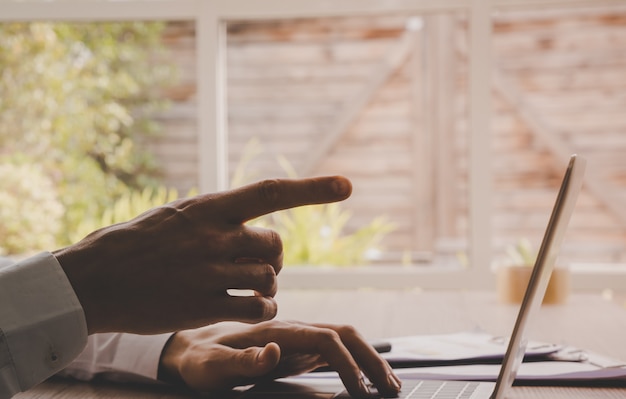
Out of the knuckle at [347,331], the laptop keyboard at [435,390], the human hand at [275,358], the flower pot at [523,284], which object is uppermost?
the knuckle at [347,331]

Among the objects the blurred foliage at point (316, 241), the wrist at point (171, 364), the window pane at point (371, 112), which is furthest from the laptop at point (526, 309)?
the window pane at point (371, 112)

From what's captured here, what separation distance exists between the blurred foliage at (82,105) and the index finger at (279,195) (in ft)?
14.9

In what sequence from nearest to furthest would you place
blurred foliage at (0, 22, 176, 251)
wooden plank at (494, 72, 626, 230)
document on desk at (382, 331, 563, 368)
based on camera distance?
document on desk at (382, 331, 563, 368)
blurred foliage at (0, 22, 176, 251)
wooden plank at (494, 72, 626, 230)

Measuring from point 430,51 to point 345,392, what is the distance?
517 cm

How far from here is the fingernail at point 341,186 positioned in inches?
26.7

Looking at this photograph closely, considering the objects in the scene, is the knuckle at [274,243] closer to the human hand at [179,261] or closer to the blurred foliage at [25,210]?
the human hand at [179,261]

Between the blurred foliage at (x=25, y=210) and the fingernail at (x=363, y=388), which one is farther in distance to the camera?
the blurred foliage at (x=25, y=210)

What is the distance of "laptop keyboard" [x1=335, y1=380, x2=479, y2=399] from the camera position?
0.76 meters

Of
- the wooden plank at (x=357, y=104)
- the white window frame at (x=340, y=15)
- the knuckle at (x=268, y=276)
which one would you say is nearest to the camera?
the knuckle at (x=268, y=276)

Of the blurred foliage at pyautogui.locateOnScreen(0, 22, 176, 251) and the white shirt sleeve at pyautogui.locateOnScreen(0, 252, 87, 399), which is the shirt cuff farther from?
the blurred foliage at pyautogui.locateOnScreen(0, 22, 176, 251)

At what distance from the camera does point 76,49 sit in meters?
5.53

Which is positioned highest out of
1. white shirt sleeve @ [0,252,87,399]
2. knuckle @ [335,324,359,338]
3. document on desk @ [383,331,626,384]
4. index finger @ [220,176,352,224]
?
index finger @ [220,176,352,224]

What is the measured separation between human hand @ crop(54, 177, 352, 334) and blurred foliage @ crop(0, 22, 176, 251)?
4.49m

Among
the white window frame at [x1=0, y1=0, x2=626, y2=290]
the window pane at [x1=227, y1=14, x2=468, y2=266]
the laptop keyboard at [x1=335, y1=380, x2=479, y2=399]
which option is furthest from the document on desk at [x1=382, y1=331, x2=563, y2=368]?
the window pane at [x1=227, y1=14, x2=468, y2=266]
